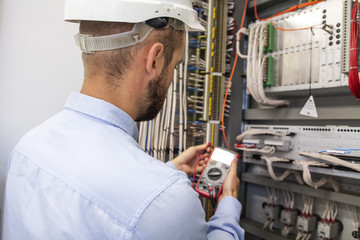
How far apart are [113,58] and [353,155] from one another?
47.9 inches

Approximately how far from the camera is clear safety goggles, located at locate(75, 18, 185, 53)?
75 cm

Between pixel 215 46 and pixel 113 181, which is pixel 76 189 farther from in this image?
pixel 215 46

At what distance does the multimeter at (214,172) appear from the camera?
1.37 meters

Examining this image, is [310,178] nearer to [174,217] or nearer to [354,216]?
[354,216]

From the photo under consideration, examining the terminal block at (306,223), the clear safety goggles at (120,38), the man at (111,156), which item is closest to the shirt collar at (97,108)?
the man at (111,156)

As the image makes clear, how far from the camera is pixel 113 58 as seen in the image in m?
0.76

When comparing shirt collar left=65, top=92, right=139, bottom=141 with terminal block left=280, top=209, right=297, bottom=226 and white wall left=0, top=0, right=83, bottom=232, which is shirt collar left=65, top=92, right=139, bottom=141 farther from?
terminal block left=280, top=209, right=297, bottom=226

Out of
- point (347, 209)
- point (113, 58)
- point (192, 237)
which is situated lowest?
point (347, 209)

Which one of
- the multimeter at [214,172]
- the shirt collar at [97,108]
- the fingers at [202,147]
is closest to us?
→ the shirt collar at [97,108]

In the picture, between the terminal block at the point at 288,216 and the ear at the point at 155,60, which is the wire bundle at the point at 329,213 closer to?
the terminal block at the point at 288,216

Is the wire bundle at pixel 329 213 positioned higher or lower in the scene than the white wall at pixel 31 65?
lower

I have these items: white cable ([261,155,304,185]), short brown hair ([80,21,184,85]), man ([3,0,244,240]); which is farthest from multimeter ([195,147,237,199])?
short brown hair ([80,21,184,85])

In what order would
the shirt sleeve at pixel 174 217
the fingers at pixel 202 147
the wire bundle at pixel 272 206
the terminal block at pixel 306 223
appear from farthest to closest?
the wire bundle at pixel 272 206
the terminal block at pixel 306 223
the fingers at pixel 202 147
the shirt sleeve at pixel 174 217

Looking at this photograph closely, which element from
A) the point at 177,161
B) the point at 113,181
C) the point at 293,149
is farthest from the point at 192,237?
the point at 293,149
